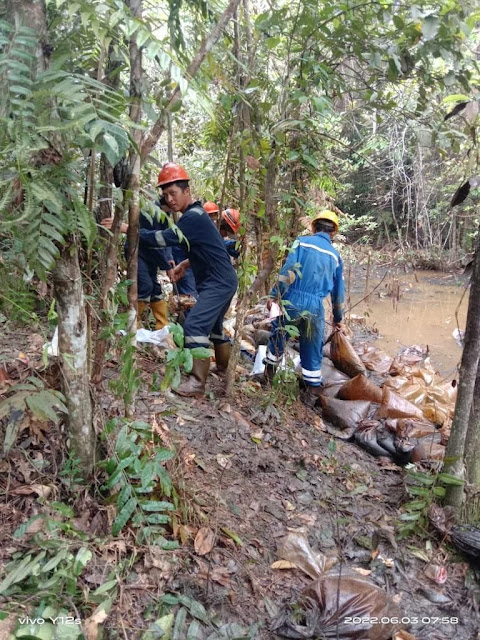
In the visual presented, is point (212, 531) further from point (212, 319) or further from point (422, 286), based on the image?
point (422, 286)

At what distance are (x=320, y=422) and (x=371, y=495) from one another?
935 mm

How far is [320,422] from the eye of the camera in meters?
3.75

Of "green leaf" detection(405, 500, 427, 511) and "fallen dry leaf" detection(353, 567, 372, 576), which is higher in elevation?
"green leaf" detection(405, 500, 427, 511)

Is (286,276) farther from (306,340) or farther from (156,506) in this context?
(156,506)

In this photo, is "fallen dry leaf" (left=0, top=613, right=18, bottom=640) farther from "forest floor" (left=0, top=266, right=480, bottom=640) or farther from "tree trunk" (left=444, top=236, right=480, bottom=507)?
"tree trunk" (left=444, top=236, right=480, bottom=507)

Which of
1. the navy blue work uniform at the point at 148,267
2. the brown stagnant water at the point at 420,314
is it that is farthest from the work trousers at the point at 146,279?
the brown stagnant water at the point at 420,314

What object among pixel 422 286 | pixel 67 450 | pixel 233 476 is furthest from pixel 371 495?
pixel 422 286

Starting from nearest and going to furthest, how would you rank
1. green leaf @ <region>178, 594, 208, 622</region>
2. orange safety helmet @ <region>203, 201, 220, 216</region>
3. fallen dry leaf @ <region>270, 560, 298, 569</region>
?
green leaf @ <region>178, 594, 208, 622</region> → fallen dry leaf @ <region>270, 560, 298, 569</region> → orange safety helmet @ <region>203, 201, 220, 216</region>

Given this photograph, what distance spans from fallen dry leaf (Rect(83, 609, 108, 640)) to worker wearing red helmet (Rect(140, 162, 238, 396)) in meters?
1.79

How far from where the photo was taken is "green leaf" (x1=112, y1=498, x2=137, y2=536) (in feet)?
5.78

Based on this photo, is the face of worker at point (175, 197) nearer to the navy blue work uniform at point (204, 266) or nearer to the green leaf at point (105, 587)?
the navy blue work uniform at point (204, 266)

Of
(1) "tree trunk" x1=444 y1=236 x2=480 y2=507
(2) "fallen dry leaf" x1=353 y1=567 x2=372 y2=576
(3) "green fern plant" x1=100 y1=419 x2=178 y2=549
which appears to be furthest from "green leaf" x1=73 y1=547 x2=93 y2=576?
(1) "tree trunk" x1=444 y1=236 x2=480 y2=507

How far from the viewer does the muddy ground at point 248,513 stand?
1.78 m

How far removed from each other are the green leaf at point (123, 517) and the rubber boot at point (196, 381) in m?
1.49
